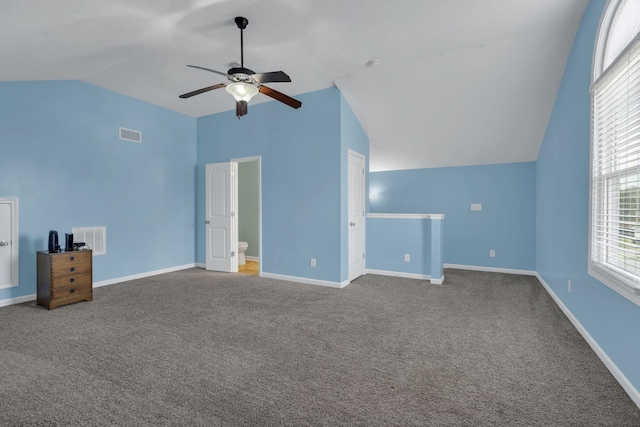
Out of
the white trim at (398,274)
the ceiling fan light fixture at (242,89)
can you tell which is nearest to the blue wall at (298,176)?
the white trim at (398,274)

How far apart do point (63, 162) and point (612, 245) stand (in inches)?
226

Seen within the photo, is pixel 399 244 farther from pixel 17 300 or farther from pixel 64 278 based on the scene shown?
pixel 17 300

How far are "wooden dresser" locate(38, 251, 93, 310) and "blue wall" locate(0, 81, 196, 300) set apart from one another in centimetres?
45

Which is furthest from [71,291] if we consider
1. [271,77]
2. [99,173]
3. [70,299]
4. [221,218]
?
[271,77]

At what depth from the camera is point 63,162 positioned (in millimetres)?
4074

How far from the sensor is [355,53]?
139 inches

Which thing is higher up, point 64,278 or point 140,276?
point 64,278

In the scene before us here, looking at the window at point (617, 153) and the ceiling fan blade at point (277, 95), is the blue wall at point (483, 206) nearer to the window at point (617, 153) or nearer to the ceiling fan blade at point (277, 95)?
the window at point (617, 153)

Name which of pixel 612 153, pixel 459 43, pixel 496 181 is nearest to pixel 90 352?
pixel 612 153

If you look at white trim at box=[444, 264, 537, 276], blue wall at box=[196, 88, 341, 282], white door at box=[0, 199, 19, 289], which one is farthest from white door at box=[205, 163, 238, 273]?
white trim at box=[444, 264, 537, 276]

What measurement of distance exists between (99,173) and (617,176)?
5.64 metres

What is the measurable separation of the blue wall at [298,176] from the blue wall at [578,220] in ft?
8.43

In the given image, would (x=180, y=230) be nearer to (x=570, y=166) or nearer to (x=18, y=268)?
(x=18, y=268)

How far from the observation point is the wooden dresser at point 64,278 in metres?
3.48
